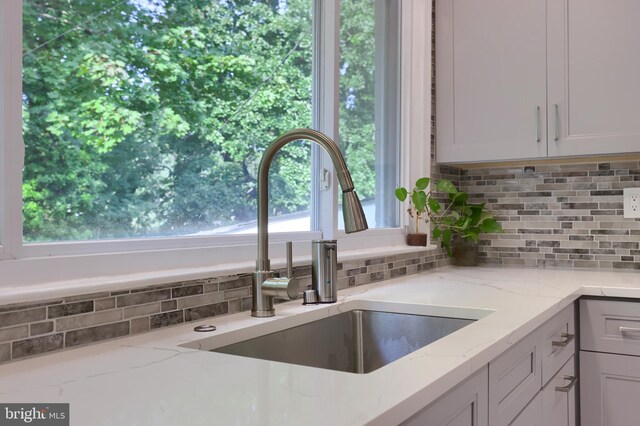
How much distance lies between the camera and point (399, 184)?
8.52 feet

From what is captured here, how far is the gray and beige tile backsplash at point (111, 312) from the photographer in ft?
3.19

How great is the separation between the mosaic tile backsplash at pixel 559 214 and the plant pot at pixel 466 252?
150 mm

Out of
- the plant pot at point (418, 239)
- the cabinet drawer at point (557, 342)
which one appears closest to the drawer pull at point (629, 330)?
the cabinet drawer at point (557, 342)

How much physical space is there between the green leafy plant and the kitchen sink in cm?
87

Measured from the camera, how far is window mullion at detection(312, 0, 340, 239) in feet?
6.56

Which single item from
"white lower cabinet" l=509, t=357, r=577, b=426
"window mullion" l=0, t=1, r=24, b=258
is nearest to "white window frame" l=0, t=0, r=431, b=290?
"window mullion" l=0, t=1, r=24, b=258

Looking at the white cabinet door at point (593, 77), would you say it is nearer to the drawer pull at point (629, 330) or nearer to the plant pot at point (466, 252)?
the plant pot at point (466, 252)

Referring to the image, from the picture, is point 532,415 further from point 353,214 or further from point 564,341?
point 353,214

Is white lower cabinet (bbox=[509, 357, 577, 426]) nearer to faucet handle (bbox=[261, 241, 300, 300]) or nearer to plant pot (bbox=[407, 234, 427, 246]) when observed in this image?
faucet handle (bbox=[261, 241, 300, 300])

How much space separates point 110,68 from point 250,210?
613mm

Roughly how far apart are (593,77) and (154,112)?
6.14 ft

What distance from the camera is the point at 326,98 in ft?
6.66

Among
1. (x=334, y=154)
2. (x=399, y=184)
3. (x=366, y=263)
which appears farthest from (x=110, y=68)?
(x=399, y=184)

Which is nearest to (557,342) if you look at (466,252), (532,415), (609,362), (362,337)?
(532,415)
